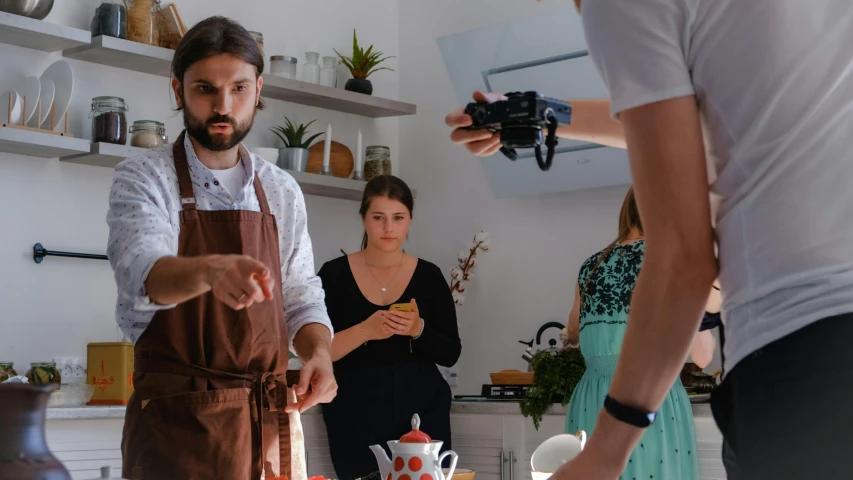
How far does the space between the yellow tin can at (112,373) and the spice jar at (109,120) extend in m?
0.82

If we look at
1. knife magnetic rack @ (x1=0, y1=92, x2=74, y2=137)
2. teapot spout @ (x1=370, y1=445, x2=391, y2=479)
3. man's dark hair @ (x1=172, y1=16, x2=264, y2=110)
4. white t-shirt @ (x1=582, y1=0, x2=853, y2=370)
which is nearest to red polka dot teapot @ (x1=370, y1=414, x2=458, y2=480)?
teapot spout @ (x1=370, y1=445, x2=391, y2=479)

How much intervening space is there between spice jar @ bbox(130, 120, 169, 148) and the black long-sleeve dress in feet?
2.80

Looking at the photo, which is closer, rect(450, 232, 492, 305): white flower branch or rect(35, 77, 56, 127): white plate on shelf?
rect(35, 77, 56, 127): white plate on shelf

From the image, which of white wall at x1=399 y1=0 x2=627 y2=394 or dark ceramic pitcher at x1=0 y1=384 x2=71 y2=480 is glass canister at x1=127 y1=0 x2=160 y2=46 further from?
dark ceramic pitcher at x1=0 y1=384 x2=71 y2=480

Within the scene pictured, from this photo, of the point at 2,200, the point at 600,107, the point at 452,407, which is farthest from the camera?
the point at 452,407

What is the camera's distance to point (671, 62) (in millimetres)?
892

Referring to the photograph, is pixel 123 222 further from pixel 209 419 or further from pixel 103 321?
pixel 103 321

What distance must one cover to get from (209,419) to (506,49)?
9.48ft

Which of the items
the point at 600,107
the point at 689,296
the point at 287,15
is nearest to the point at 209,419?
the point at 600,107

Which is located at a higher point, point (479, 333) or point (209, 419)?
point (479, 333)

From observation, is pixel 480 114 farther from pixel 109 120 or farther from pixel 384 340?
pixel 109 120

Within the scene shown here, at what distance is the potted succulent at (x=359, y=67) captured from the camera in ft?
15.7

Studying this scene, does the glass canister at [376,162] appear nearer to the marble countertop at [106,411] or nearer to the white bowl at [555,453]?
the marble countertop at [106,411]

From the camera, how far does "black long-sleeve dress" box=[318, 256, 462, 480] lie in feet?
12.3
